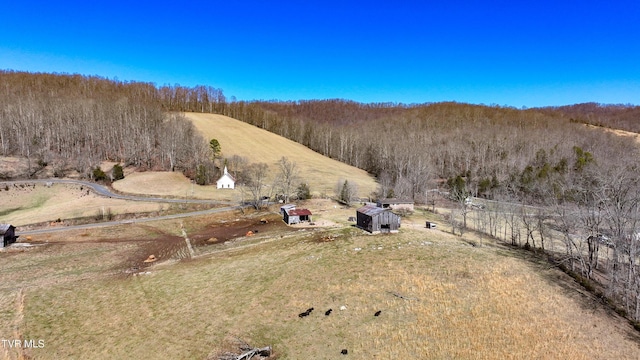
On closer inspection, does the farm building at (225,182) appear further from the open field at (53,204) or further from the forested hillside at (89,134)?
the open field at (53,204)

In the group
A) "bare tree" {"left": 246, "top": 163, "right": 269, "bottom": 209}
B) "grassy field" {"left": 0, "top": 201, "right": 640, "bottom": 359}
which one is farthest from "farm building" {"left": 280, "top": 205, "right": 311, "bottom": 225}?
"grassy field" {"left": 0, "top": 201, "right": 640, "bottom": 359}

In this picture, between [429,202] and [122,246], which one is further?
[429,202]

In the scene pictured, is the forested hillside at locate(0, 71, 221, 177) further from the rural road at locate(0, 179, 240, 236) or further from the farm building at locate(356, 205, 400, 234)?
the farm building at locate(356, 205, 400, 234)

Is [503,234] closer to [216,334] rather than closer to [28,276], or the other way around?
[216,334]

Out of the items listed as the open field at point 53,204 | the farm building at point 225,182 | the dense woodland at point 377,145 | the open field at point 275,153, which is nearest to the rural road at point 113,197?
the open field at point 53,204

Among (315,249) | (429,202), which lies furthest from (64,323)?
(429,202)

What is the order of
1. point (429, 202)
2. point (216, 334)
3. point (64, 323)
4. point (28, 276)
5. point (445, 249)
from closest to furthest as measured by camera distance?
1. point (216, 334)
2. point (64, 323)
3. point (28, 276)
4. point (445, 249)
5. point (429, 202)
